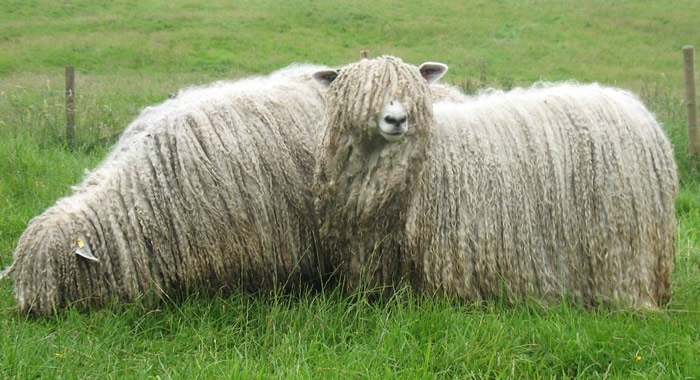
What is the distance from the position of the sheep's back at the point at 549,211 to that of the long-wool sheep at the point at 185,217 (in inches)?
34.5

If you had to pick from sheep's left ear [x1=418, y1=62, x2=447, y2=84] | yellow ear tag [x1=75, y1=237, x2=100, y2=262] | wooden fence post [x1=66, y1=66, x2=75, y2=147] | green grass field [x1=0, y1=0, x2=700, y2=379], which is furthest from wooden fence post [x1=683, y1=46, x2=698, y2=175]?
wooden fence post [x1=66, y1=66, x2=75, y2=147]

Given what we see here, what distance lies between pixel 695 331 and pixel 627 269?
20.2 inches

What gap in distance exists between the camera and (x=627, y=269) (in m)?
3.79

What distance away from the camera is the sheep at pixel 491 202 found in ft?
12.0

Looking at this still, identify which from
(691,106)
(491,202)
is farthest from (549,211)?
(691,106)

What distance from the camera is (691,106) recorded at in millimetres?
6820

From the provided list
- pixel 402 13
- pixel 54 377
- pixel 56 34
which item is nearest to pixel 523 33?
pixel 402 13

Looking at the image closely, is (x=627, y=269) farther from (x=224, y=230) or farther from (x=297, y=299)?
(x=224, y=230)

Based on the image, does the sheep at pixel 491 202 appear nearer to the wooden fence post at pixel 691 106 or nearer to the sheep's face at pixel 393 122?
the sheep's face at pixel 393 122

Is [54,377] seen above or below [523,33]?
below

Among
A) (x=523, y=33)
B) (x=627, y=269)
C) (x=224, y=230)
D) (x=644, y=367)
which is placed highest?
(x=523, y=33)

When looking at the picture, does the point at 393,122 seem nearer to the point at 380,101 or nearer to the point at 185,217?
the point at 380,101

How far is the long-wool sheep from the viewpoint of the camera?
3.69m

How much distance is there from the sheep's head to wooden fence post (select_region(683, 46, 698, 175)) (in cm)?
433
